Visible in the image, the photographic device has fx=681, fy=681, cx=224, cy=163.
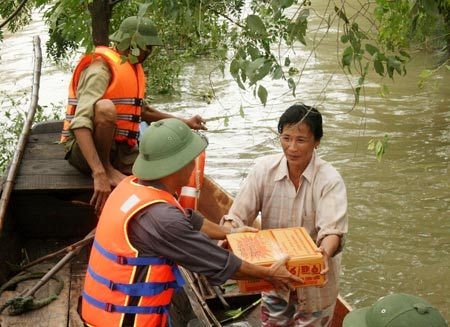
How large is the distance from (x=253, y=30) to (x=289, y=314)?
1.47 meters

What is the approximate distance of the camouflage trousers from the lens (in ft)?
11.1

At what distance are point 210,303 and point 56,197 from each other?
49.6 inches

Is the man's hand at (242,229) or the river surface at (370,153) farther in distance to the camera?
the river surface at (370,153)

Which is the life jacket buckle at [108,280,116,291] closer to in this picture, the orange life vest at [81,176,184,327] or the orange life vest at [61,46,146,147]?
the orange life vest at [81,176,184,327]

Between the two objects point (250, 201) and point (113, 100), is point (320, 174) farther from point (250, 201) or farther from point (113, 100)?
point (113, 100)

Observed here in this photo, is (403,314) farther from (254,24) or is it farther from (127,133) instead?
(127,133)

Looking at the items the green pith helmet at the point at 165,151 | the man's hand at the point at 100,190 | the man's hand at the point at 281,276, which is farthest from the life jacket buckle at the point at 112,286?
the man's hand at the point at 100,190

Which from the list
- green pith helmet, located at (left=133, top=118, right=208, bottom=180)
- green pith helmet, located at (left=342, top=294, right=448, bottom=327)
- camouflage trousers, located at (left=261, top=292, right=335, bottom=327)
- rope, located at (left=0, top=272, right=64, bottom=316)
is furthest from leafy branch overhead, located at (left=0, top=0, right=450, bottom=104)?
rope, located at (left=0, top=272, right=64, bottom=316)

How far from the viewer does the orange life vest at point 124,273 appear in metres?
2.73

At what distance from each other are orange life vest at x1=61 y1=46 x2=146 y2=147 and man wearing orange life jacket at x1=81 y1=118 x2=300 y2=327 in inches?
69.6

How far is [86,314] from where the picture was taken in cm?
297

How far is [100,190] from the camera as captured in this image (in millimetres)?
4312

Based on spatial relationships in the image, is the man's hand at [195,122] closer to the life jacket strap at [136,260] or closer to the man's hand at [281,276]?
the man's hand at [281,276]

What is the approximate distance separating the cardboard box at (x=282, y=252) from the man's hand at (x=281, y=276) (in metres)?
0.02
